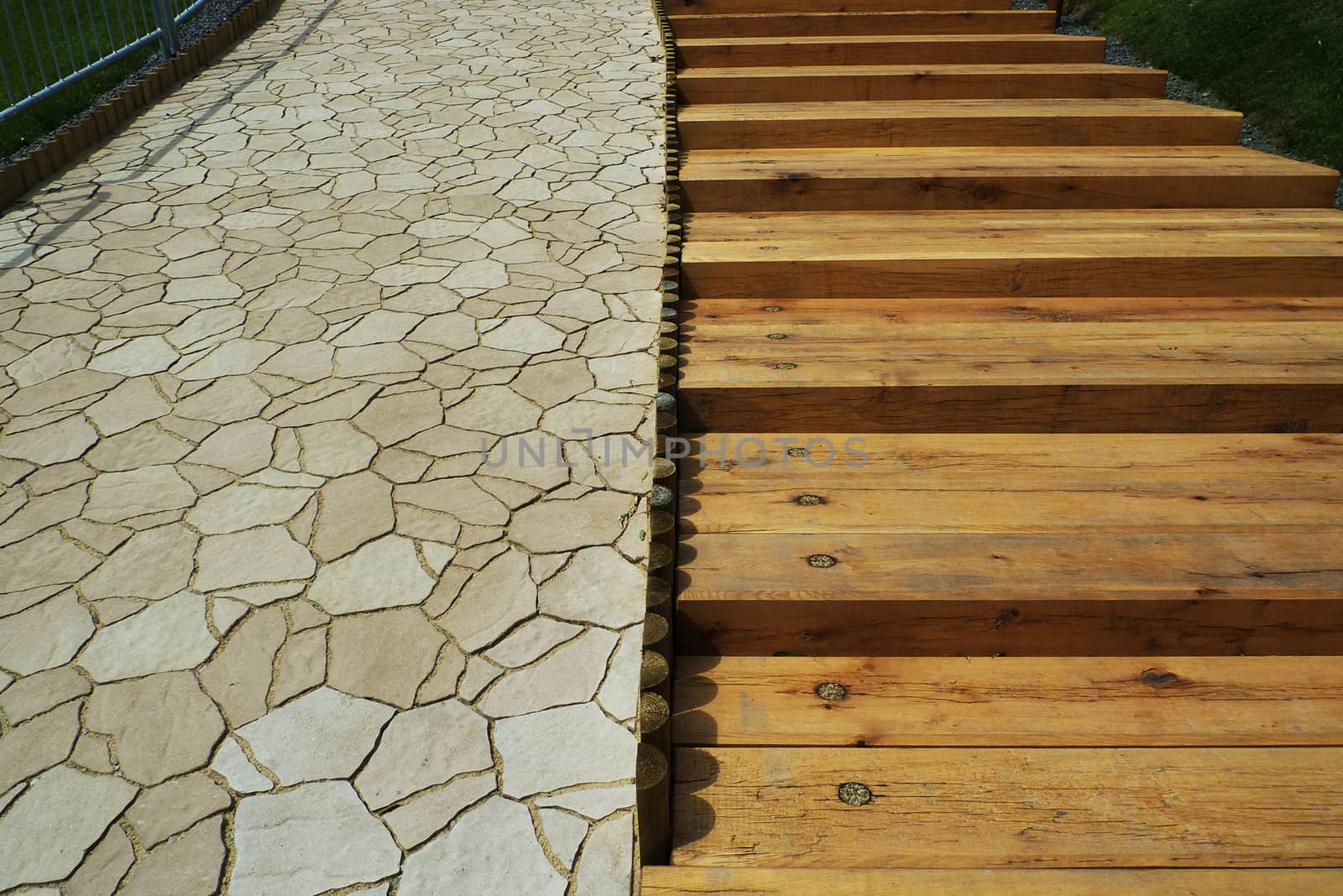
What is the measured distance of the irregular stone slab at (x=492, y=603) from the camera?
291cm

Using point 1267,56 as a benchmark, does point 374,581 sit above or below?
below

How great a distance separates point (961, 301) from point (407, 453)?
2.43m

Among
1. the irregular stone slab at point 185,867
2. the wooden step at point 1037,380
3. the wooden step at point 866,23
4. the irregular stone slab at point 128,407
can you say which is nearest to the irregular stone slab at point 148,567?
the irregular stone slab at point 128,407

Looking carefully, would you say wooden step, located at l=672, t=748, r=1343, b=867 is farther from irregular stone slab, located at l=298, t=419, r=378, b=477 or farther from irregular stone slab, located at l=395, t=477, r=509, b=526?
irregular stone slab, located at l=298, t=419, r=378, b=477

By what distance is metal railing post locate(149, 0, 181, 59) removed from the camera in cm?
860

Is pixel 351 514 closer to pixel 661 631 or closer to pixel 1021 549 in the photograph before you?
pixel 661 631

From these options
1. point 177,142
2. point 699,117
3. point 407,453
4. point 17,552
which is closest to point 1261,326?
point 699,117

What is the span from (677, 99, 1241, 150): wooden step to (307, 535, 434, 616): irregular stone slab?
119 inches

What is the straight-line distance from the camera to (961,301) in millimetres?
3752

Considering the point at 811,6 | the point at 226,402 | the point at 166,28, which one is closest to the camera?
the point at 226,402

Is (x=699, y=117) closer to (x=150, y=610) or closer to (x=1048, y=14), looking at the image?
(x=1048, y=14)

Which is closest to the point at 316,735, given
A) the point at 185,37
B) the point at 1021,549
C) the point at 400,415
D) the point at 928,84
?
the point at 400,415

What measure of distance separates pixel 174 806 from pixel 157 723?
324mm

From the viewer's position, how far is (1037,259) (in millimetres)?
3680
